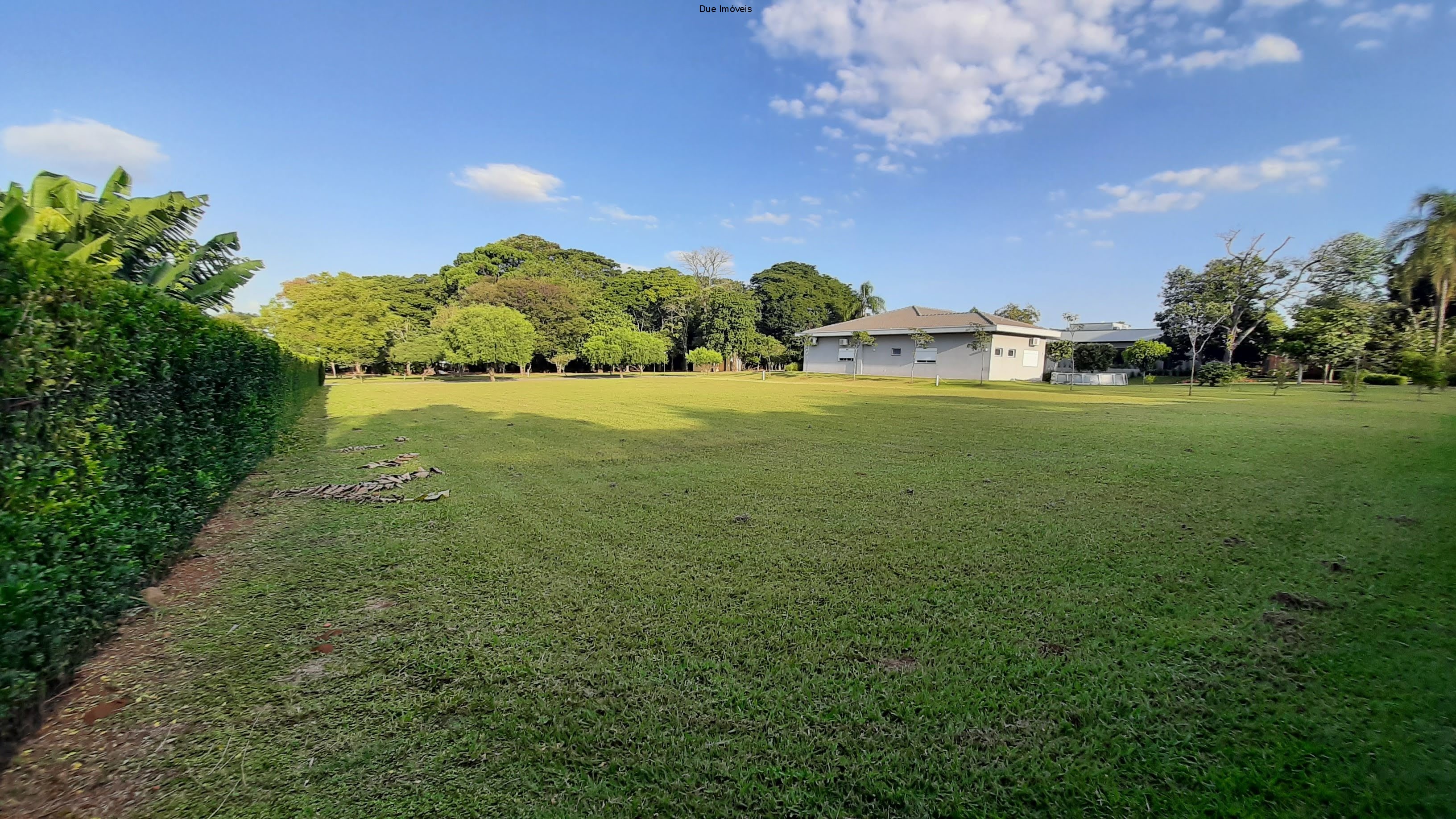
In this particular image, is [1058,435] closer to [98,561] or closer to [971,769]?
[971,769]

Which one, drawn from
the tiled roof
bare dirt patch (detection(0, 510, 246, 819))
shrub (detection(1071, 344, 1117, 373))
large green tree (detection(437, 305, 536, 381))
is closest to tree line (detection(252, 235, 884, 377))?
large green tree (detection(437, 305, 536, 381))

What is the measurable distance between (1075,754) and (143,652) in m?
4.01

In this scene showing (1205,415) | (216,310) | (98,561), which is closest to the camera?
(98,561)

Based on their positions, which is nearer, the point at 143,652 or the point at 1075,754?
the point at 1075,754

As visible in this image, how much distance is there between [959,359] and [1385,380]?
19.9 metres

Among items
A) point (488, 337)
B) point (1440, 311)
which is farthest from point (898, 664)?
point (488, 337)

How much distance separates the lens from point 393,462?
753 centimetres

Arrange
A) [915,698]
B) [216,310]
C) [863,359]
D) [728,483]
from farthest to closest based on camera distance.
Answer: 1. [863,359]
2. [216,310]
3. [728,483]
4. [915,698]

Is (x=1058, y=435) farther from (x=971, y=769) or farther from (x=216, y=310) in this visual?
(x=216, y=310)

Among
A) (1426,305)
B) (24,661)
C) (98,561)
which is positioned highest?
(1426,305)

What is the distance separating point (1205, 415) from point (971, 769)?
16064 mm

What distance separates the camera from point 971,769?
1.87m

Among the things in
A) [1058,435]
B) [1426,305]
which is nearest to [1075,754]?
[1058,435]

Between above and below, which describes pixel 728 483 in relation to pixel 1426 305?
below
